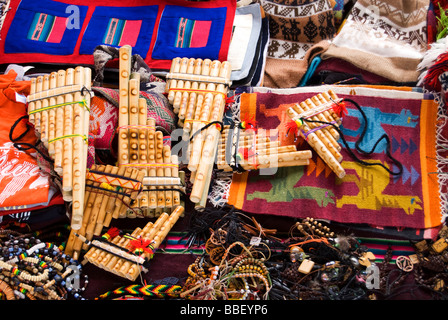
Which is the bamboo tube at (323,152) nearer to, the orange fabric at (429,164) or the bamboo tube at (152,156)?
the orange fabric at (429,164)

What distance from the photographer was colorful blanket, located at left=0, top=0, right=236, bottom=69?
2639mm

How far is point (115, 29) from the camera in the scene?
2.76 metres

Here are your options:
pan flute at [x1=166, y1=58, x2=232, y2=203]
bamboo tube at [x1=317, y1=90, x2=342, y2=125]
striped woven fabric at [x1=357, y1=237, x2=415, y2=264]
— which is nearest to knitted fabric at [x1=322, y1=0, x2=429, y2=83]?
bamboo tube at [x1=317, y1=90, x2=342, y2=125]

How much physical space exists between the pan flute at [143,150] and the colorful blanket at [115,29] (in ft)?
1.79

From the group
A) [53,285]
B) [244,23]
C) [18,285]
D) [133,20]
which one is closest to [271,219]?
[53,285]

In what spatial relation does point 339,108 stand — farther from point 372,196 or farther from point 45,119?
point 45,119

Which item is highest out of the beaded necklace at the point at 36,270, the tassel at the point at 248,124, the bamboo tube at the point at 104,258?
the tassel at the point at 248,124

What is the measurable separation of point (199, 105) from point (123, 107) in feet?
1.33

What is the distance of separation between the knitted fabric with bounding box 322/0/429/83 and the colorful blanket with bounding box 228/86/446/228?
24 cm

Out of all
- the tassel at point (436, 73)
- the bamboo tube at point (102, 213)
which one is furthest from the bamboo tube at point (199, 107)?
the tassel at point (436, 73)

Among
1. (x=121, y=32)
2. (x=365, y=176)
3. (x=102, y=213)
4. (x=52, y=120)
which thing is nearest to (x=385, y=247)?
(x=365, y=176)

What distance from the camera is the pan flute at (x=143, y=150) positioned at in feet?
6.59

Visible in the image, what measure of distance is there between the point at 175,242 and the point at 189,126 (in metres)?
0.61

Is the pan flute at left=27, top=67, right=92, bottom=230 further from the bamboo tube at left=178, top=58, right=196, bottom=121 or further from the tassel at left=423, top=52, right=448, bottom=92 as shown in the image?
the tassel at left=423, top=52, right=448, bottom=92
